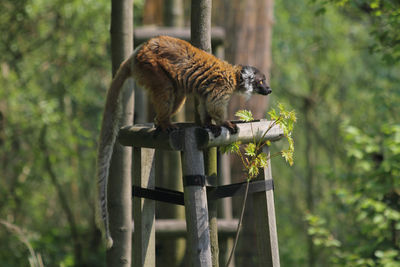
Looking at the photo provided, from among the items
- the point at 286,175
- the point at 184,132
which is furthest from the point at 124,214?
the point at 286,175

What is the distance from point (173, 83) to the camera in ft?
12.2

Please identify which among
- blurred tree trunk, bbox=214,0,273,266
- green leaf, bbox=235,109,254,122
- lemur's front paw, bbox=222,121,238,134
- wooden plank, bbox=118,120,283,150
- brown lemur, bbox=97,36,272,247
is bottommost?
wooden plank, bbox=118,120,283,150

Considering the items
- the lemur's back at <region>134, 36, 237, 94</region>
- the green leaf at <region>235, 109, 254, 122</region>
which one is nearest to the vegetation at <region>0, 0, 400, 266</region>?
the lemur's back at <region>134, 36, 237, 94</region>

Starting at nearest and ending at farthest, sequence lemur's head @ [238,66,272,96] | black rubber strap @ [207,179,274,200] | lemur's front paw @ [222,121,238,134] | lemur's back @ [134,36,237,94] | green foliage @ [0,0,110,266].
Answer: lemur's front paw @ [222,121,238,134] < black rubber strap @ [207,179,274,200] < lemur's back @ [134,36,237,94] < lemur's head @ [238,66,272,96] < green foliage @ [0,0,110,266]

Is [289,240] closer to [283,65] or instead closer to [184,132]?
[283,65]

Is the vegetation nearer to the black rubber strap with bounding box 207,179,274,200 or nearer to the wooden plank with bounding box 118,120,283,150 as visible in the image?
the wooden plank with bounding box 118,120,283,150

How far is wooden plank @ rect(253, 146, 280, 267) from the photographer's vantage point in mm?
3525

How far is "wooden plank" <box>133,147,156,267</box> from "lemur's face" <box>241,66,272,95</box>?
2.94 ft

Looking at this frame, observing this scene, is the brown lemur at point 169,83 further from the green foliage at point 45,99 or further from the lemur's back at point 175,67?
the green foliage at point 45,99

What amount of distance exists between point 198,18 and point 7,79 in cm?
586

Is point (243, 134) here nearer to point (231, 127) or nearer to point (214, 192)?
point (231, 127)

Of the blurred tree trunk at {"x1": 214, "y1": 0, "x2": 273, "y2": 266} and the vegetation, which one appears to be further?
the blurred tree trunk at {"x1": 214, "y1": 0, "x2": 273, "y2": 266}

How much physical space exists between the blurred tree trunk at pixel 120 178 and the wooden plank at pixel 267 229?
1.16 m

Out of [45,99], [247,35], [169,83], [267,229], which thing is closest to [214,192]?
[267,229]
